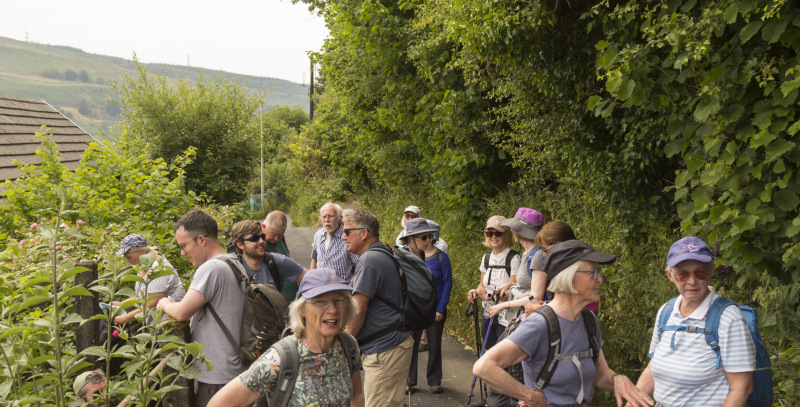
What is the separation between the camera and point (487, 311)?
18.0ft

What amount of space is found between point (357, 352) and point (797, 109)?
3075mm

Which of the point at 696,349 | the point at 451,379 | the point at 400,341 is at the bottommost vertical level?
the point at 451,379

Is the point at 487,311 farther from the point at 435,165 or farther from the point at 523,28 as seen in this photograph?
the point at 435,165

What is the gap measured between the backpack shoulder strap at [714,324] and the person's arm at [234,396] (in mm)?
2209

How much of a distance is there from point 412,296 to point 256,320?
1146mm

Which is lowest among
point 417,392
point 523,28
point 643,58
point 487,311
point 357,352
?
point 417,392

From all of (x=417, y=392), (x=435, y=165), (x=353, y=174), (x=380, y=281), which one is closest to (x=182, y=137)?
(x=353, y=174)

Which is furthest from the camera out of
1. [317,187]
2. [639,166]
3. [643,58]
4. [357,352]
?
[317,187]

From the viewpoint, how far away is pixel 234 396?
2.37 meters

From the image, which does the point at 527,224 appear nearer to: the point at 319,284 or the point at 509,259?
the point at 509,259

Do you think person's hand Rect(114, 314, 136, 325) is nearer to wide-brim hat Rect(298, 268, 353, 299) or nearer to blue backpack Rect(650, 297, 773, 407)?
wide-brim hat Rect(298, 268, 353, 299)

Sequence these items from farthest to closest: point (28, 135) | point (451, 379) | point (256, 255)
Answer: point (28, 135) < point (451, 379) < point (256, 255)

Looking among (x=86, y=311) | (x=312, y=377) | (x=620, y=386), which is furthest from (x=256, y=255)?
(x=620, y=386)

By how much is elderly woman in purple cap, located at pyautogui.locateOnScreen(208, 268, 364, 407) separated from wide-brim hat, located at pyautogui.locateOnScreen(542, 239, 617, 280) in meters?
1.03
